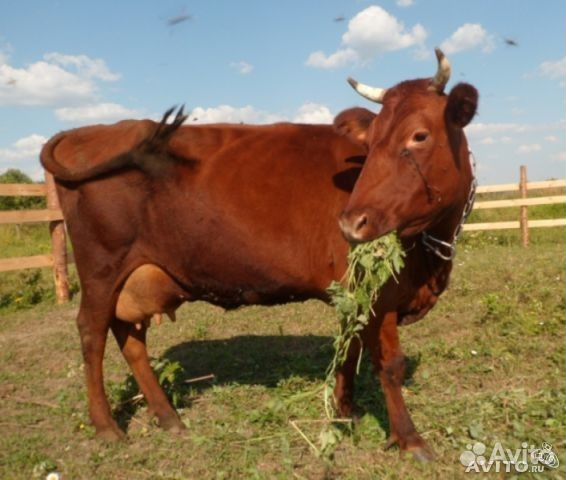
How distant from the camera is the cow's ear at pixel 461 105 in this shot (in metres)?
3.30

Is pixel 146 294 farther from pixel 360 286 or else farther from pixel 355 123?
pixel 355 123

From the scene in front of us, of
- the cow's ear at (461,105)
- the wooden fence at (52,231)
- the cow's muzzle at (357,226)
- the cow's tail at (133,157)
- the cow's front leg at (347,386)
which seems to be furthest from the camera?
the wooden fence at (52,231)

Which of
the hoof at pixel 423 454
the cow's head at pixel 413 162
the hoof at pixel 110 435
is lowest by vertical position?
the hoof at pixel 110 435

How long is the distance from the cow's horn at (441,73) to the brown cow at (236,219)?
17mm

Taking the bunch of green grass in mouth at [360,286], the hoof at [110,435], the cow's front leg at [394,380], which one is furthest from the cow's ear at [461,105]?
the hoof at [110,435]

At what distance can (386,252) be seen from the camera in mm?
3395

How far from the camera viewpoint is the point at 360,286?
358 centimetres

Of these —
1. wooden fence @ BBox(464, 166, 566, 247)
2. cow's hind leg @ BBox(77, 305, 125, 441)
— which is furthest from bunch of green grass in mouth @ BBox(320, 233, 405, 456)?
wooden fence @ BBox(464, 166, 566, 247)

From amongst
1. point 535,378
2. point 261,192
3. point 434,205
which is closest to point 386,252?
point 434,205

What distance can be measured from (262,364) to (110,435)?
6.36 ft

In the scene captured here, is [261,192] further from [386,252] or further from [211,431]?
[211,431]

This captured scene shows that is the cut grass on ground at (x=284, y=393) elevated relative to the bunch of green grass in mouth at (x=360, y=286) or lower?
lower

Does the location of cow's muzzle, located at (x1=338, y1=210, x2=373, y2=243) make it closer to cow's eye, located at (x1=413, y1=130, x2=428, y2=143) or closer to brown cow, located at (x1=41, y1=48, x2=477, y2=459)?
brown cow, located at (x1=41, y1=48, x2=477, y2=459)

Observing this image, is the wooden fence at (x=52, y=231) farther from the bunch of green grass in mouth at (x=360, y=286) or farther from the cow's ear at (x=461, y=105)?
the cow's ear at (x=461, y=105)
